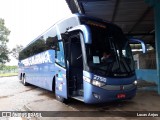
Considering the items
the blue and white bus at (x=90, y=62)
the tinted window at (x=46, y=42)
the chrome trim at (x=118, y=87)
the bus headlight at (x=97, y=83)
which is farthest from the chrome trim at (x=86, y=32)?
the tinted window at (x=46, y=42)

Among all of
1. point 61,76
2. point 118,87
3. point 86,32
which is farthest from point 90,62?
point 61,76

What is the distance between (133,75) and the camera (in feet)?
28.7

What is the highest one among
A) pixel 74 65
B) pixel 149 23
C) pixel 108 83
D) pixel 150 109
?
pixel 149 23

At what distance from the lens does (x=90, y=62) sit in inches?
315

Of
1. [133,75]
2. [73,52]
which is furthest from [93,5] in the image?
[133,75]

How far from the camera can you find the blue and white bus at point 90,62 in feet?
26.0

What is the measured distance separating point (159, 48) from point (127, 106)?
12.4 ft

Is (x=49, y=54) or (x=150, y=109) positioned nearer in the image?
(x=150, y=109)

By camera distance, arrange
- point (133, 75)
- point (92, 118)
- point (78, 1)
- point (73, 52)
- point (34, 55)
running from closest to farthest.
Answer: point (92, 118)
point (133, 75)
point (73, 52)
point (78, 1)
point (34, 55)

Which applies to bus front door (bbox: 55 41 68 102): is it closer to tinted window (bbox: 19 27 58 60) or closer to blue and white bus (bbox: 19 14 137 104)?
blue and white bus (bbox: 19 14 137 104)

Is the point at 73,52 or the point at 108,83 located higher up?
the point at 73,52

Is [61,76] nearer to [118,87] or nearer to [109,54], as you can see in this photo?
[109,54]

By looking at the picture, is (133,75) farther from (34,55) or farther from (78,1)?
(34,55)

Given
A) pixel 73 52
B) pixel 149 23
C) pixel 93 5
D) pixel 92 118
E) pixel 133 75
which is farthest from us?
pixel 149 23
